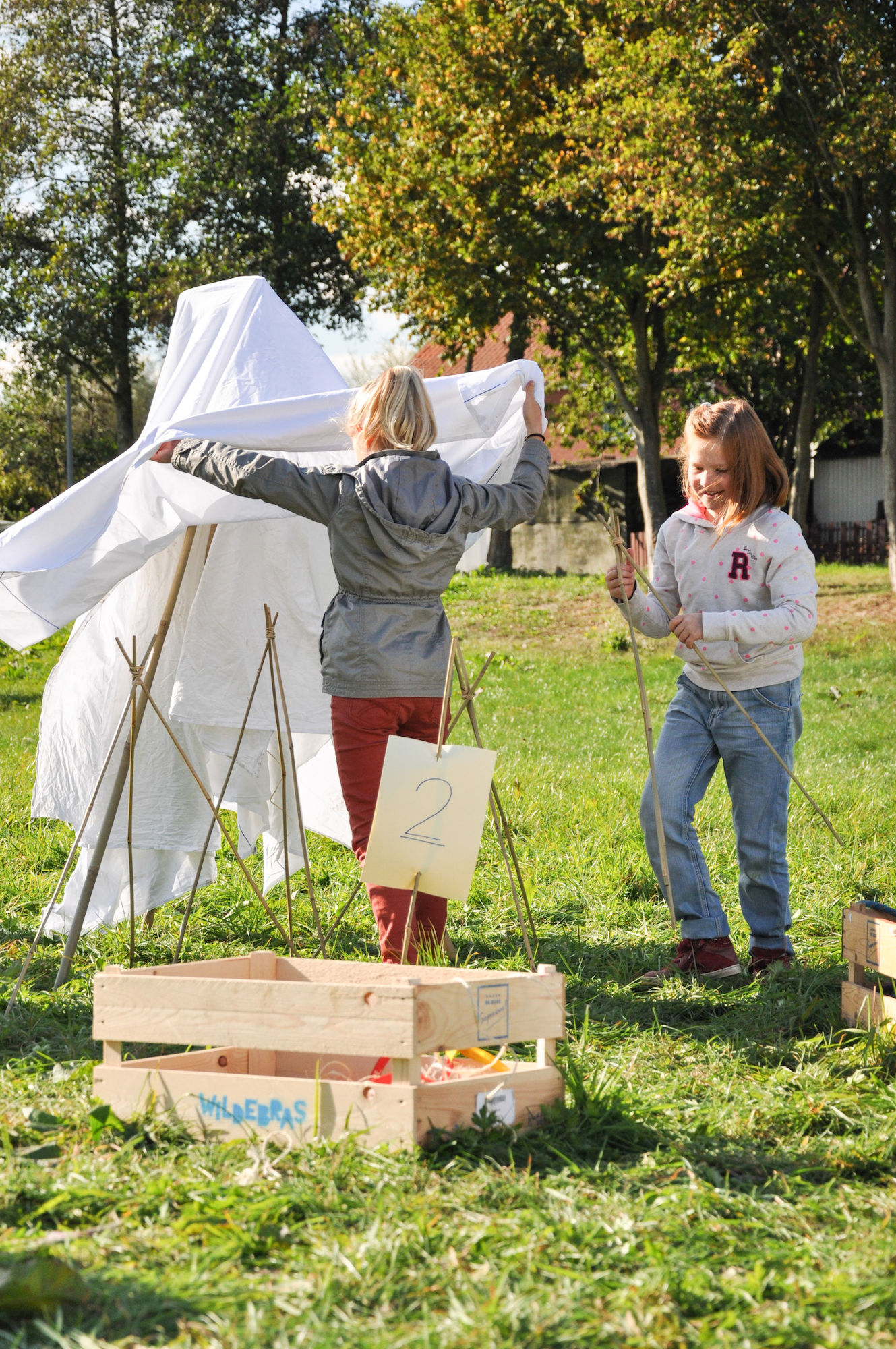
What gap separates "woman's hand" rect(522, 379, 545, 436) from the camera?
3.75m

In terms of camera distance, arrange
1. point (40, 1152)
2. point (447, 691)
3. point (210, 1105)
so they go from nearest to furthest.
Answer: point (40, 1152) → point (210, 1105) → point (447, 691)

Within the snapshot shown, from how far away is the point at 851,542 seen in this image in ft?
80.8

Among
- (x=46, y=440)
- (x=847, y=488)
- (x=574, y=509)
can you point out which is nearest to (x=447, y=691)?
(x=574, y=509)

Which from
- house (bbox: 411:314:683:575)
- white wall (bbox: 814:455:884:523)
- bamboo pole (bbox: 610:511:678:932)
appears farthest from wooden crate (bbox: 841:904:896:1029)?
white wall (bbox: 814:455:884:523)

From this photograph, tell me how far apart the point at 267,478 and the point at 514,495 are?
2.45 ft

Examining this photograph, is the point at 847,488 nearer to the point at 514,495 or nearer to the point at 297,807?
the point at 297,807

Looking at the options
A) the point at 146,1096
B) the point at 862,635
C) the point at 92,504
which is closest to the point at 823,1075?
the point at 146,1096

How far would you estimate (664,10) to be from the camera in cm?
1255

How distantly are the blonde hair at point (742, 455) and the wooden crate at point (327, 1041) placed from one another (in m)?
1.73

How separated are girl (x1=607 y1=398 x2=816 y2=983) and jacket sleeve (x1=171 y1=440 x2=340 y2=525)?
1006 millimetres

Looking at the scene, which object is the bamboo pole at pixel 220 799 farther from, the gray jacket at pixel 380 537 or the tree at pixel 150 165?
the tree at pixel 150 165

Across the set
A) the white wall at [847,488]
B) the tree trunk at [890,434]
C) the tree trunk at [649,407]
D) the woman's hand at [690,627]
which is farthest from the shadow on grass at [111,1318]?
the white wall at [847,488]

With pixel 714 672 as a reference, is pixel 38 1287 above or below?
below

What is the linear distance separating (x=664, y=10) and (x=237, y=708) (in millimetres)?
11475
